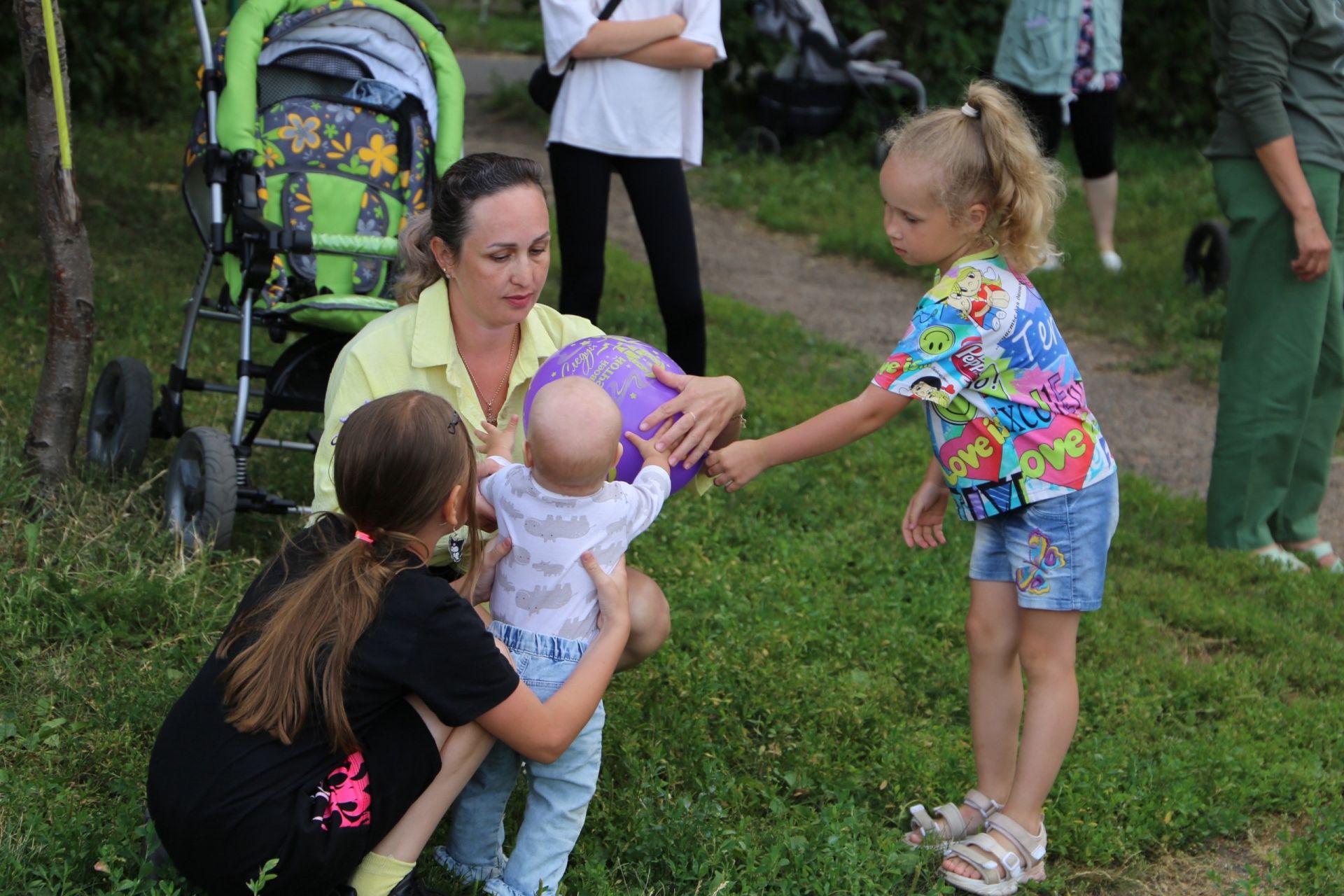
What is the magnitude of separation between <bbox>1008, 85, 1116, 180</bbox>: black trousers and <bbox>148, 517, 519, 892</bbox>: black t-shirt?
22.1 ft

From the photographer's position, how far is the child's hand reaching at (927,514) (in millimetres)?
3393

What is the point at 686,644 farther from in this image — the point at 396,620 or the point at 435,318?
the point at 396,620

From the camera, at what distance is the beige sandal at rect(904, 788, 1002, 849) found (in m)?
3.25

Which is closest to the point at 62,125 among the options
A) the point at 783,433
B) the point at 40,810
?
the point at 40,810

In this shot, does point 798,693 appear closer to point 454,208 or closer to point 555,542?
point 555,542

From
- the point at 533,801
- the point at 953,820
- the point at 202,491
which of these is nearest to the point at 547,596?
the point at 533,801

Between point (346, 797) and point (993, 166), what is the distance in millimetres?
1796

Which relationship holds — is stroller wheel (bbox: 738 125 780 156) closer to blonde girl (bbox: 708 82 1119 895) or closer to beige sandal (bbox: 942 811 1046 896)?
blonde girl (bbox: 708 82 1119 895)

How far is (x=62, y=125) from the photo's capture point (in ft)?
13.6

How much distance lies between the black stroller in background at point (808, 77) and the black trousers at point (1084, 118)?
7.07ft

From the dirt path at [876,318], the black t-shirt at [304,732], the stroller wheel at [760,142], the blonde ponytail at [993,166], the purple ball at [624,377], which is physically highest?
the blonde ponytail at [993,166]

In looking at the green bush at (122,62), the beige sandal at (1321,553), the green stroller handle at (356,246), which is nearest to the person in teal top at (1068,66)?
the beige sandal at (1321,553)

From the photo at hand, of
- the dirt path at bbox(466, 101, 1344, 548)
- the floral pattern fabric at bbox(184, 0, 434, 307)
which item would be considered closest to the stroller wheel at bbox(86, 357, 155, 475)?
the floral pattern fabric at bbox(184, 0, 434, 307)

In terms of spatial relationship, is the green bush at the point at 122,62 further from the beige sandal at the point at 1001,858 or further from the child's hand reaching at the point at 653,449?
the beige sandal at the point at 1001,858
